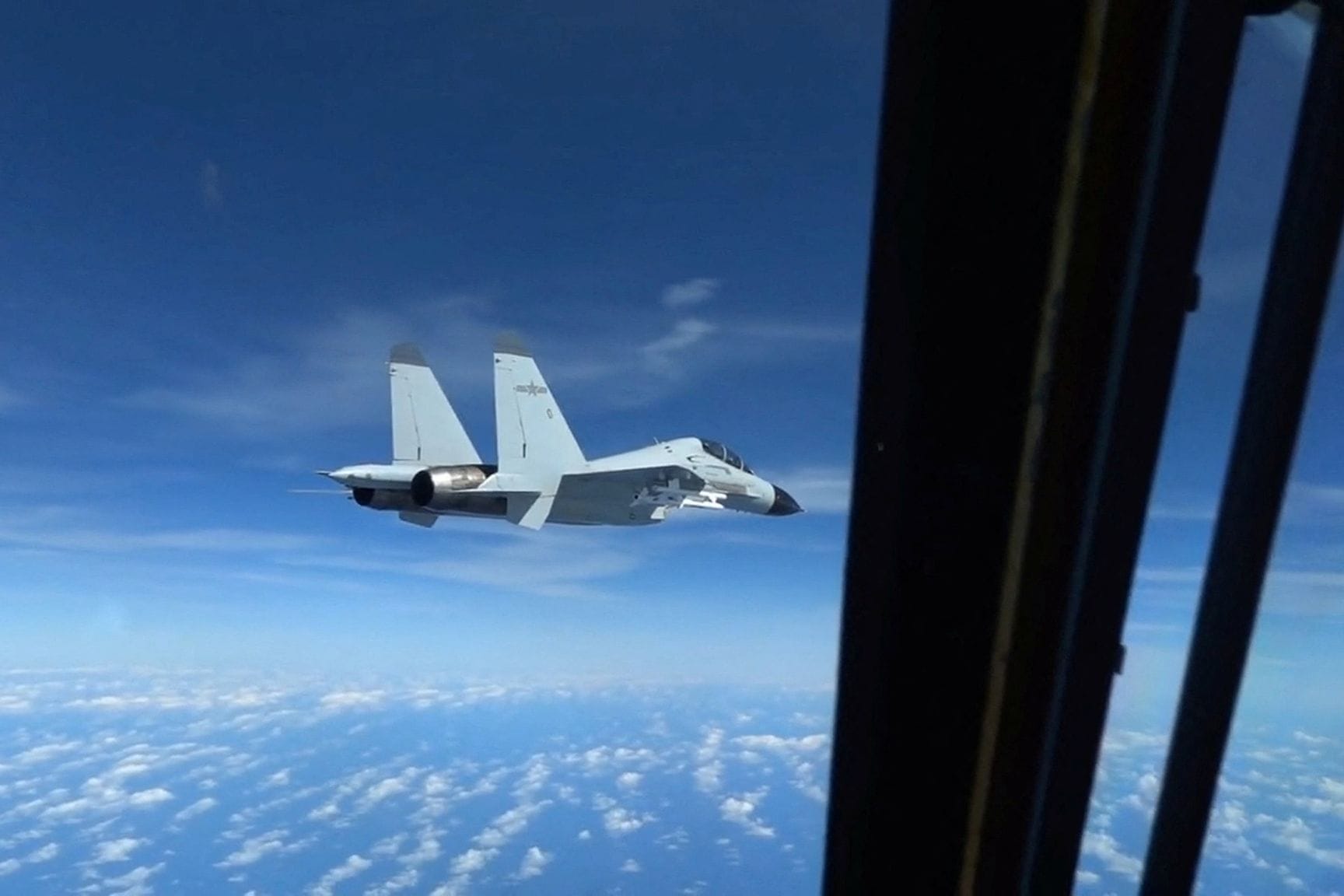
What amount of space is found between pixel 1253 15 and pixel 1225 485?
0.63 metres

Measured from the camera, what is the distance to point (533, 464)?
52.9ft

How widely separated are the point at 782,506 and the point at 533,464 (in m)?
5.49

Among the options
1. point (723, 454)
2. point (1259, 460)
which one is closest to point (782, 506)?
point (723, 454)

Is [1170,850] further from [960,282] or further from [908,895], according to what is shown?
[960,282]

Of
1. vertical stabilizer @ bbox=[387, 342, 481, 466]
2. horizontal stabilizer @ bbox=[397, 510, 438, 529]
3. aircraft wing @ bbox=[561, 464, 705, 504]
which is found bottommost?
horizontal stabilizer @ bbox=[397, 510, 438, 529]

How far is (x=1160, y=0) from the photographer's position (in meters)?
1.08

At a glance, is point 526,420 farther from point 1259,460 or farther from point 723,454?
point 1259,460

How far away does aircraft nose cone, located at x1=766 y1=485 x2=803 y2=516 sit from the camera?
1833 cm

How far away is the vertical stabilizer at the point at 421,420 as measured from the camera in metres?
15.9

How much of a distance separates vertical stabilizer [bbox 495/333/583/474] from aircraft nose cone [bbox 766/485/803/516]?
421cm

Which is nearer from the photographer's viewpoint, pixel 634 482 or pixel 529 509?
pixel 529 509

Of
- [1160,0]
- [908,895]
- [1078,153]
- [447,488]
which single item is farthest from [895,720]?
[447,488]

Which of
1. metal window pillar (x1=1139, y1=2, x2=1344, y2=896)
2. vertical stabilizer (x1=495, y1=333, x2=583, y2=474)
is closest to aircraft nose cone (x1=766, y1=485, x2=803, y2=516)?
vertical stabilizer (x1=495, y1=333, x2=583, y2=474)

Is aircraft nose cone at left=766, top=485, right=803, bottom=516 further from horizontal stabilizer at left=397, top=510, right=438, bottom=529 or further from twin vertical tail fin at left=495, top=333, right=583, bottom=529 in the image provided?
horizontal stabilizer at left=397, top=510, right=438, bottom=529
